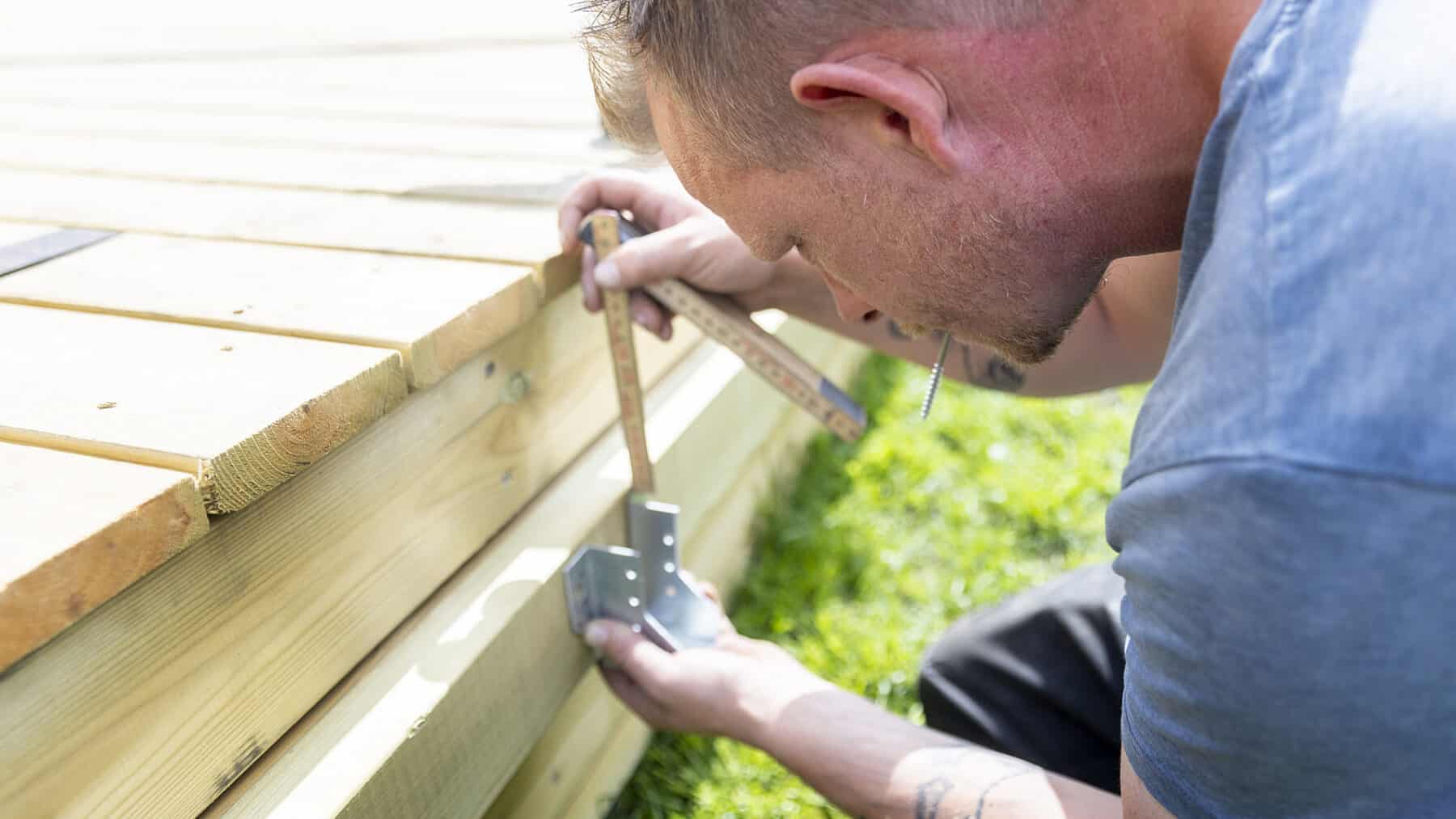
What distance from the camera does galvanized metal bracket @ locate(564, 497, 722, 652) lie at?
5.84ft

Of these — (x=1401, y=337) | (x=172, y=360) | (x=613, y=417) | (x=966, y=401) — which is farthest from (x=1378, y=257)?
(x=966, y=401)

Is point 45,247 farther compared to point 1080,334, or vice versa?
point 1080,334

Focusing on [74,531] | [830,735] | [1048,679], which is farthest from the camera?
[1048,679]

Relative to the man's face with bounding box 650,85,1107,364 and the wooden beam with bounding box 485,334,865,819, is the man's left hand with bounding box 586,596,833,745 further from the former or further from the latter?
the man's face with bounding box 650,85,1107,364

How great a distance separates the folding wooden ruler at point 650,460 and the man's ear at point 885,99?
1.98 feet

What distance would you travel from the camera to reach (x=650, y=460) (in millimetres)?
1938

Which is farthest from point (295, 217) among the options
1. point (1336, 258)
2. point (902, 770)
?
point (1336, 258)

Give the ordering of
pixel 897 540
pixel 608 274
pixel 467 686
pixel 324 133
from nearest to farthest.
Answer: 1. pixel 467 686
2. pixel 608 274
3. pixel 324 133
4. pixel 897 540

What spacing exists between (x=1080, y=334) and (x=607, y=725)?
114 centimetres

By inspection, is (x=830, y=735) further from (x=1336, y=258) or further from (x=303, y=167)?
(x=303, y=167)

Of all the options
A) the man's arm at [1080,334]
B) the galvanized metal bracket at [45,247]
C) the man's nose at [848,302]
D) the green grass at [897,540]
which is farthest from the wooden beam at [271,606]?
the green grass at [897,540]

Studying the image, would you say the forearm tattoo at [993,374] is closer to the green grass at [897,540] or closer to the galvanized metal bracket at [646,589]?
the galvanized metal bracket at [646,589]

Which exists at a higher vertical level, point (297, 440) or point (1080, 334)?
point (297, 440)

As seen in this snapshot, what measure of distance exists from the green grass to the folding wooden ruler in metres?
0.57
